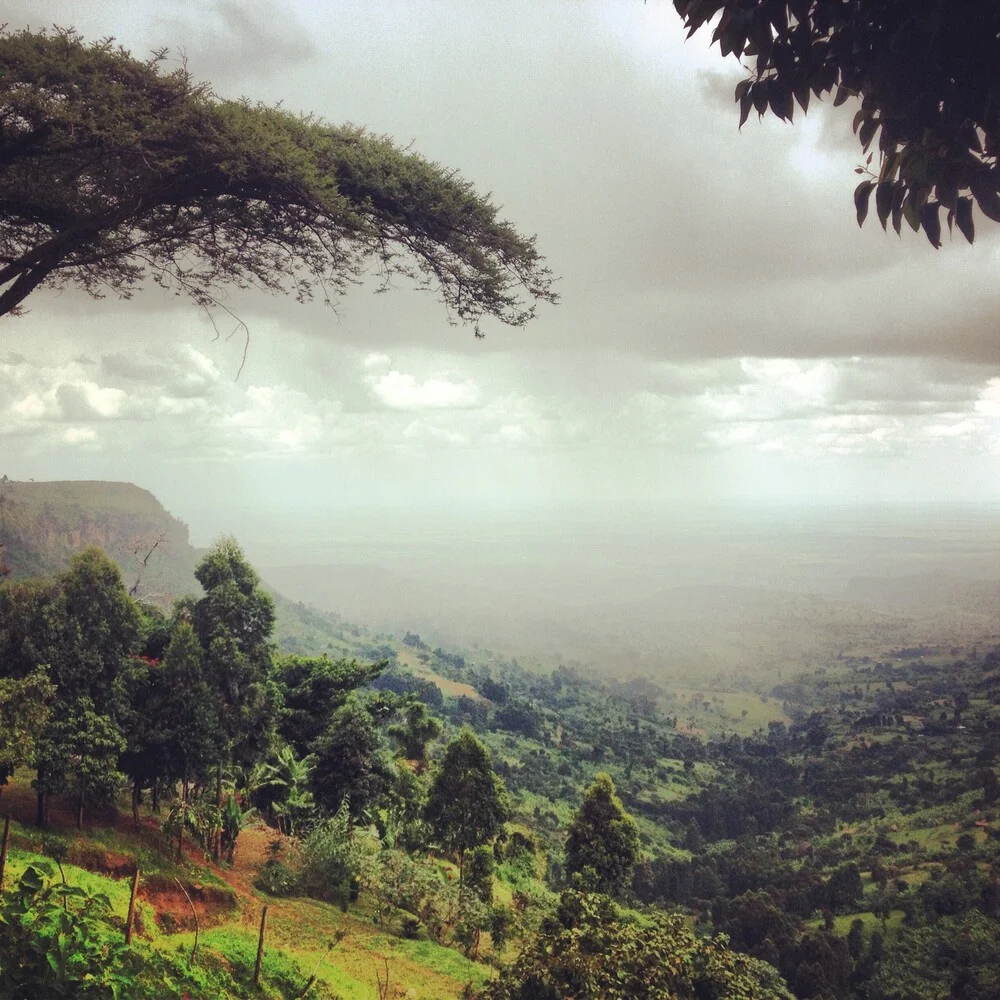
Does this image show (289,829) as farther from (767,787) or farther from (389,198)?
(767,787)

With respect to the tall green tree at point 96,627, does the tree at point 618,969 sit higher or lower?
lower

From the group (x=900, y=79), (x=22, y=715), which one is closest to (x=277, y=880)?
(x=22, y=715)

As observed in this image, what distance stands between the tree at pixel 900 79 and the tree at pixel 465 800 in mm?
20804

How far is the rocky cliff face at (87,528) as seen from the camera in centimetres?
7175

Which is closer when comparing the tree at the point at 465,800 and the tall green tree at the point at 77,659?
the tall green tree at the point at 77,659

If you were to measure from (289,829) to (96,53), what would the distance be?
1894 cm

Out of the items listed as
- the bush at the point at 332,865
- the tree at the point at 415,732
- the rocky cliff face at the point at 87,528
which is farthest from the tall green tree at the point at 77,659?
the rocky cliff face at the point at 87,528

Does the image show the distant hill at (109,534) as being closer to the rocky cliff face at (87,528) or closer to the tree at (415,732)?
the rocky cliff face at (87,528)

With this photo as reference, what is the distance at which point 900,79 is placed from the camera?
7.91 ft

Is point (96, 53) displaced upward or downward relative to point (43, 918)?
upward

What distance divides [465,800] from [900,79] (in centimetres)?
2203

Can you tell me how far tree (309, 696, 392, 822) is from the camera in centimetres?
1972

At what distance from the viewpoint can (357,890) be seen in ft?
54.9

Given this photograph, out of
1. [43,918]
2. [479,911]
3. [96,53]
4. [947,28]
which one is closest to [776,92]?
[947,28]
